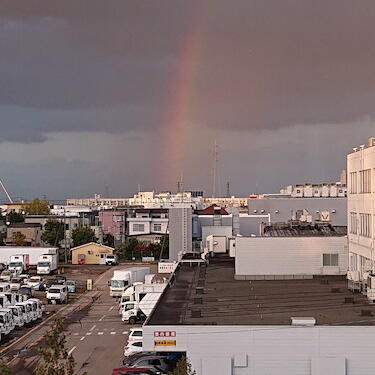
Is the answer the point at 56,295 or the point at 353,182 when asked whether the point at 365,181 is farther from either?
the point at 56,295

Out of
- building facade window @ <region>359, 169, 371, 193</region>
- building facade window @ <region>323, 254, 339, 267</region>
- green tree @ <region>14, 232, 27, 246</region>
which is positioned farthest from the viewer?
green tree @ <region>14, 232, 27, 246</region>

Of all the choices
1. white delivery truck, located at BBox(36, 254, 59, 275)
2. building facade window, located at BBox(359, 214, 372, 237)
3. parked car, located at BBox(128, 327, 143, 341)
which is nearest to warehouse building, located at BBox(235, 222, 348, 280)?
building facade window, located at BBox(359, 214, 372, 237)

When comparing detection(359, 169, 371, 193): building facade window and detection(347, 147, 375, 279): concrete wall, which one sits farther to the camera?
detection(359, 169, 371, 193): building facade window

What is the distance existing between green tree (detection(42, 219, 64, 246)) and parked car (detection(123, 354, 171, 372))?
132ft

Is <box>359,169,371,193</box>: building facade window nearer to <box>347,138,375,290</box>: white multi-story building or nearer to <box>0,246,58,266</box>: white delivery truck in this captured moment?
<box>347,138,375,290</box>: white multi-story building

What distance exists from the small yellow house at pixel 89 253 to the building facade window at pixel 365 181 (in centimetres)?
2858

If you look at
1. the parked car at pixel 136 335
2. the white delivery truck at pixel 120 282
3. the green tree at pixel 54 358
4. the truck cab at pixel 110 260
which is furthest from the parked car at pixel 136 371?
the truck cab at pixel 110 260

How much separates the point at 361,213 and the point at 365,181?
1014mm

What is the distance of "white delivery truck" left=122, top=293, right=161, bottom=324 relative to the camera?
843 inches

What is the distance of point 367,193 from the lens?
1808cm

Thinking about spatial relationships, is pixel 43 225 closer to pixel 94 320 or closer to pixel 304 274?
pixel 94 320

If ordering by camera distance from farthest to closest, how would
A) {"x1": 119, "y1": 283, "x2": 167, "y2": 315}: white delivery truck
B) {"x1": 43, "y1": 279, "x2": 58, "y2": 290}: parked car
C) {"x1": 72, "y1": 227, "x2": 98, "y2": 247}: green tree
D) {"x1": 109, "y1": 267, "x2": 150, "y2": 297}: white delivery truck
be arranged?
{"x1": 72, "y1": 227, "x2": 98, "y2": 247}: green tree → {"x1": 43, "y1": 279, "x2": 58, "y2": 290}: parked car → {"x1": 109, "y1": 267, "x2": 150, "y2": 297}: white delivery truck → {"x1": 119, "y1": 283, "x2": 167, "y2": 315}: white delivery truck

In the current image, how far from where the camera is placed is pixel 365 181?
60.0 ft

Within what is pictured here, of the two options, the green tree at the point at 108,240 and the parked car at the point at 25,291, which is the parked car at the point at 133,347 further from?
the green tree at the point at 108,240
